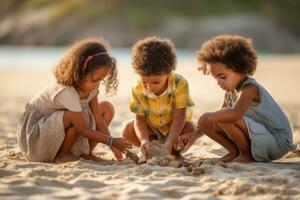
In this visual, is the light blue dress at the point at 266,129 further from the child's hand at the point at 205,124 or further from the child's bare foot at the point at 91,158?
the child's bare foot at the point at 91,158

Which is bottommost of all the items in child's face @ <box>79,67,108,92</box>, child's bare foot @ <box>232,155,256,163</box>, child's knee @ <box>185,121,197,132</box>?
child's bare foot @ <box>232,155,256,163</box>

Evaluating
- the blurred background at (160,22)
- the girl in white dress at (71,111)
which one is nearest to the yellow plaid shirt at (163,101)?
the girl in white dress at (71,111)

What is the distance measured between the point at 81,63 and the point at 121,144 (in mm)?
743

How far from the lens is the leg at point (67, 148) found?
15.7ft

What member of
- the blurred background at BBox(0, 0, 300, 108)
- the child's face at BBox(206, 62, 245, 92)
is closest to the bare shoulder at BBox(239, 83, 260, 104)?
the child's face at BBox(206, 62, 245, 92)

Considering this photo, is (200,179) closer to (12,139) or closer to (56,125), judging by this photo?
(56,125)

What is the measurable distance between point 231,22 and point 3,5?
34428mm

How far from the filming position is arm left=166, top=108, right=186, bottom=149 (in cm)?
488

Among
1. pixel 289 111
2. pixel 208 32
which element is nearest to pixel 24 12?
pixel 208 32

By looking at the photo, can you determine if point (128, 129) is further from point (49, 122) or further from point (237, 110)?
point (237, 110)

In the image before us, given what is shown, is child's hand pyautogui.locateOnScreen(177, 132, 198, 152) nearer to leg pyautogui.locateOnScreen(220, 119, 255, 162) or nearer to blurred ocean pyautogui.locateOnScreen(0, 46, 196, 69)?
leg pyautogui.locateOnScreen(220, 119, 255, 162)

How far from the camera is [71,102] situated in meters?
4.66

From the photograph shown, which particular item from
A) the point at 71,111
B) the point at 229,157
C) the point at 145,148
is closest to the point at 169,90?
the point at 145,148

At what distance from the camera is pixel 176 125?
16.2 feet
